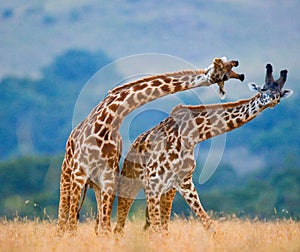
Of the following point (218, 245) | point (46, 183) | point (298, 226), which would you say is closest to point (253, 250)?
point (218, 245)

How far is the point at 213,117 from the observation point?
784 centimetres

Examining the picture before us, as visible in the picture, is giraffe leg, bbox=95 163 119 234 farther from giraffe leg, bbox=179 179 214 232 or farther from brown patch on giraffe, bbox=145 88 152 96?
brown patch on giraffe, bbox=145 88 152 96

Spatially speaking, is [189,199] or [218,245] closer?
[218,245]

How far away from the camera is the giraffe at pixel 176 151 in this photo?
7.48m

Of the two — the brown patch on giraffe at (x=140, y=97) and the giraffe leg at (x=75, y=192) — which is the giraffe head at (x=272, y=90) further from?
the giraffe leg at (x=75, y=192)

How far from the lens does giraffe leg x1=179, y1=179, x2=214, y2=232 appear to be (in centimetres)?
742

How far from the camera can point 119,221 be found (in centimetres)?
805

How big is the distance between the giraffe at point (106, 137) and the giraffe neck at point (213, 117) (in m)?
0.41

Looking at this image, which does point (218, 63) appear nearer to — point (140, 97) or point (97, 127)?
point (140, 97)

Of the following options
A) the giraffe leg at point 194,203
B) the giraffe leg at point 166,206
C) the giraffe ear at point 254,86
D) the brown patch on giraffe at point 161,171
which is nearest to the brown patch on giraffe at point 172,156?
the brown patch on giraffe at point 161,171

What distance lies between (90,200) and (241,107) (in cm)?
803

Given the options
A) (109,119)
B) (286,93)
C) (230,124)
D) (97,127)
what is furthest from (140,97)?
(286,93)

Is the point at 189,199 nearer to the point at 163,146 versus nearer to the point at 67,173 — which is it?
the point at 163,146

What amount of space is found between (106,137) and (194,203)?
125cm
